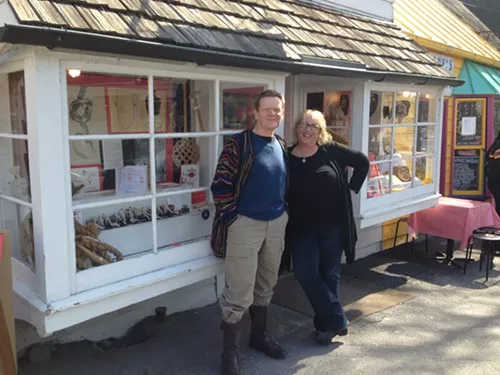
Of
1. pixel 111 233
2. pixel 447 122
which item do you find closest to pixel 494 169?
pixel 447 122

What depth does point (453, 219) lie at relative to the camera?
561 centimetres

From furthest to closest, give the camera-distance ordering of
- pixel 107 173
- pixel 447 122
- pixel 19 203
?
pixel 447 122, pixel 107 173, pixel 19 203

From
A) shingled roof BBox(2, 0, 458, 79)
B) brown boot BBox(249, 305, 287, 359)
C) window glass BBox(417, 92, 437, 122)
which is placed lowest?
brown boot BBox(249, 305, 287, 359)

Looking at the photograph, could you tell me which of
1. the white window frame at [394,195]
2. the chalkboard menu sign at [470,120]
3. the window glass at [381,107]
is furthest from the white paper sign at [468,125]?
the window glass at [381,107]

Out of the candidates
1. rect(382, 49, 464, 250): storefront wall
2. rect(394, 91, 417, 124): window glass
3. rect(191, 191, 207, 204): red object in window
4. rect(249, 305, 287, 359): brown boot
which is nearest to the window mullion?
rect(191, 191, 207, 204): red object in window

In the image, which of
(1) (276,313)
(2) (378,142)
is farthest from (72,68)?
(2) (378,142)

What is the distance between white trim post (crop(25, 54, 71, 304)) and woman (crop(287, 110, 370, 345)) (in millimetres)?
1618

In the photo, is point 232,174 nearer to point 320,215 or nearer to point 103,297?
point 320,215

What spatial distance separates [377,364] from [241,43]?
2438mm

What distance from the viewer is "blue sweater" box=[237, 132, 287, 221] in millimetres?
3162

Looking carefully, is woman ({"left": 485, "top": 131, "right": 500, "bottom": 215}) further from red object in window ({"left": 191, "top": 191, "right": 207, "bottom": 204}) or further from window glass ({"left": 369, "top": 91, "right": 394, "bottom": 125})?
red object in window ({"left": 191, "top": 191, "right": 207, "bottom": 204})

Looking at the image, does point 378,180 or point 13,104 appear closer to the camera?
point 13,104

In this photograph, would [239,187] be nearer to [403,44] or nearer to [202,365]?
[202,365]

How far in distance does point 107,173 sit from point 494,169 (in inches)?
201
